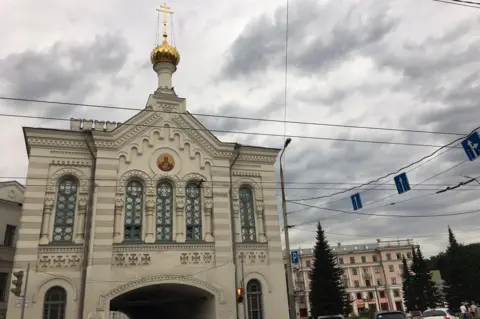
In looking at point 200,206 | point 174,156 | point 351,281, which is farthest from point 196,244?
point 351,281

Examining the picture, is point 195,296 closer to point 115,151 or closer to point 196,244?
point 196,244

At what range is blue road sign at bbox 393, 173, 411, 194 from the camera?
1591 centimetres

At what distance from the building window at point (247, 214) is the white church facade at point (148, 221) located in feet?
0.22

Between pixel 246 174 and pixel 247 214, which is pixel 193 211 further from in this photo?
pixel 246 174

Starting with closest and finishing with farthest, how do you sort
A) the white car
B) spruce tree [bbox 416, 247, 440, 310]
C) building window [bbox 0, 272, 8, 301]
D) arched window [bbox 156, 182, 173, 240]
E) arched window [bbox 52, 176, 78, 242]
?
1. arched window [bbox 52, 176, 78, 242]
2. the white car
3. arched window [bbox 156, 182, 173, 240]
4. building window [bbox 0, 272, 8, 301]
5. spruce tree [bbox 416, 247, 440, 310]

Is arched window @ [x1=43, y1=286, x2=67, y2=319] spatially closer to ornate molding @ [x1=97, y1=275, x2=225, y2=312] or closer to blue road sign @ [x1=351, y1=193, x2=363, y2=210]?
ornate molding @ [x1=97, y1=275, x2=225, y2=312]

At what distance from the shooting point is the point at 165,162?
2272 cm

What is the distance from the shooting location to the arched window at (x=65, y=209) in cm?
2023

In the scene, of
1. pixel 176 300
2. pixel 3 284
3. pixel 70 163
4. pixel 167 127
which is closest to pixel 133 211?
pixel 70 163

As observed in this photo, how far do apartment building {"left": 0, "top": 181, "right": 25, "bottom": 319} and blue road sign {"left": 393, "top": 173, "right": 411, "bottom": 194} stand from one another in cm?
2149

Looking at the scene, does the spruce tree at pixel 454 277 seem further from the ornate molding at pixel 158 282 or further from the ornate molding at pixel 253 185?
the ornate molding at pixel 158 282

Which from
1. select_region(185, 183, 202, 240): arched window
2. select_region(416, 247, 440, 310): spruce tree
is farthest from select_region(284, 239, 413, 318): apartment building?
select_region(185, 183, 202, 240): arched window

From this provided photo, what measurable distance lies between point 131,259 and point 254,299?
7.49 m

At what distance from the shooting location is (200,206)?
22969mm
